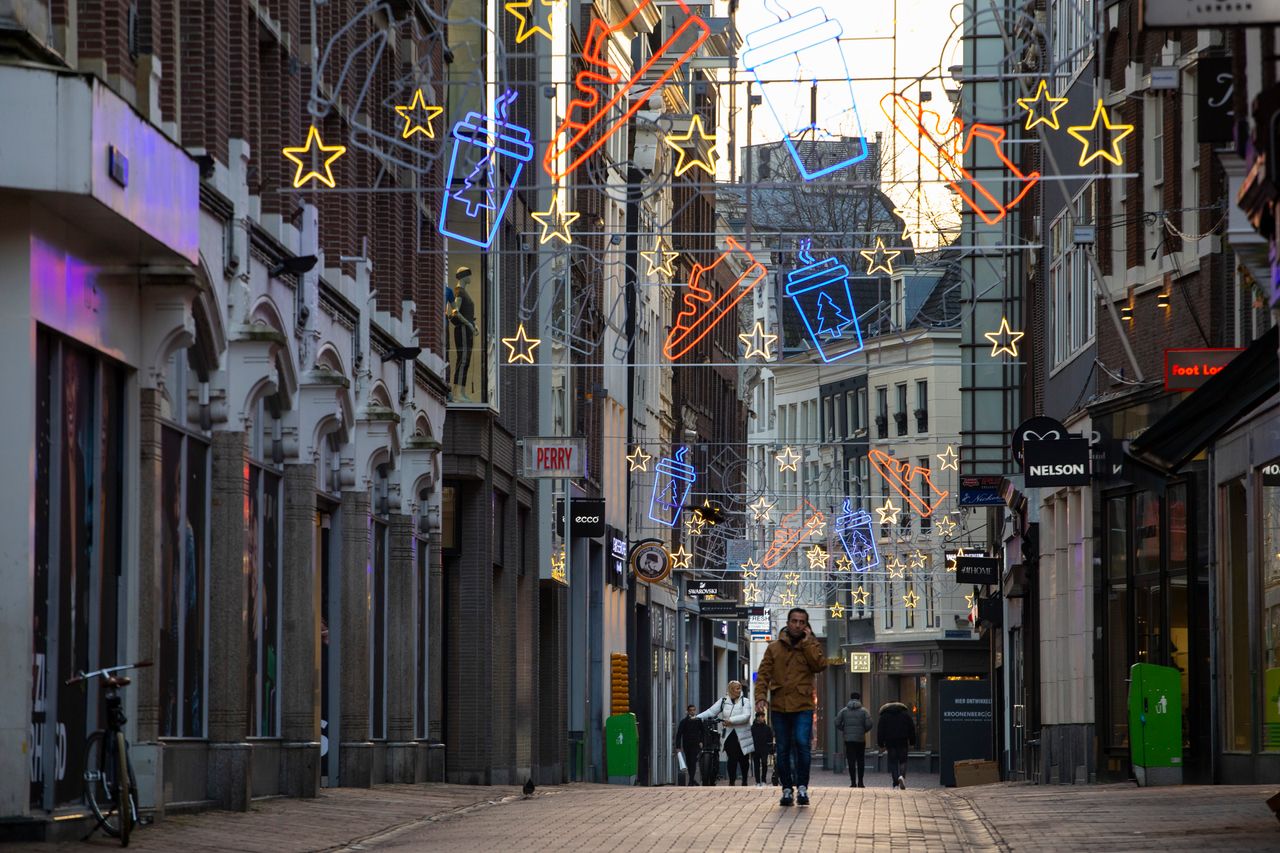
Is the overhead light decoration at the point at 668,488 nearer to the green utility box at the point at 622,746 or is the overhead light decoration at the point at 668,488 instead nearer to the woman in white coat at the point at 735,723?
the woman in white coat at the point at 735,723

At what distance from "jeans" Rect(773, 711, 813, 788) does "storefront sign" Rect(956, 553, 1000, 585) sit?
25.6 metres

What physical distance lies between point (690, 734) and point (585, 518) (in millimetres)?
7978

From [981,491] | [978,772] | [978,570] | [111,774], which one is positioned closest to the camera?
[111,774]

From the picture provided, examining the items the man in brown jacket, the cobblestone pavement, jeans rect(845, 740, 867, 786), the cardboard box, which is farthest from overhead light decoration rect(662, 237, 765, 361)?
the cardboard box

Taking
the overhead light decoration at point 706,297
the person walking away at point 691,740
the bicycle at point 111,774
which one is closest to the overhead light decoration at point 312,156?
the overhead light decoration at point 706,297

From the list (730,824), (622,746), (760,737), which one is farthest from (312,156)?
(760,737)

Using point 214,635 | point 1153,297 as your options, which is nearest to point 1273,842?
point 214,635

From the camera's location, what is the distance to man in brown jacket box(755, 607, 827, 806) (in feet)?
66.5

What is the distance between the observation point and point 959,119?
22578 millimetres

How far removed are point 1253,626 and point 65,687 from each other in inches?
535

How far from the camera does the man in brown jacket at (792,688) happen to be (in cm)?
2027

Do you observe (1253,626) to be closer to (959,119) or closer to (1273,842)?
(959,119)

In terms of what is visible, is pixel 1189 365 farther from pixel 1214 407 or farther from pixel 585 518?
pixel 585 518

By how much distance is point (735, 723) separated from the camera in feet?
137
